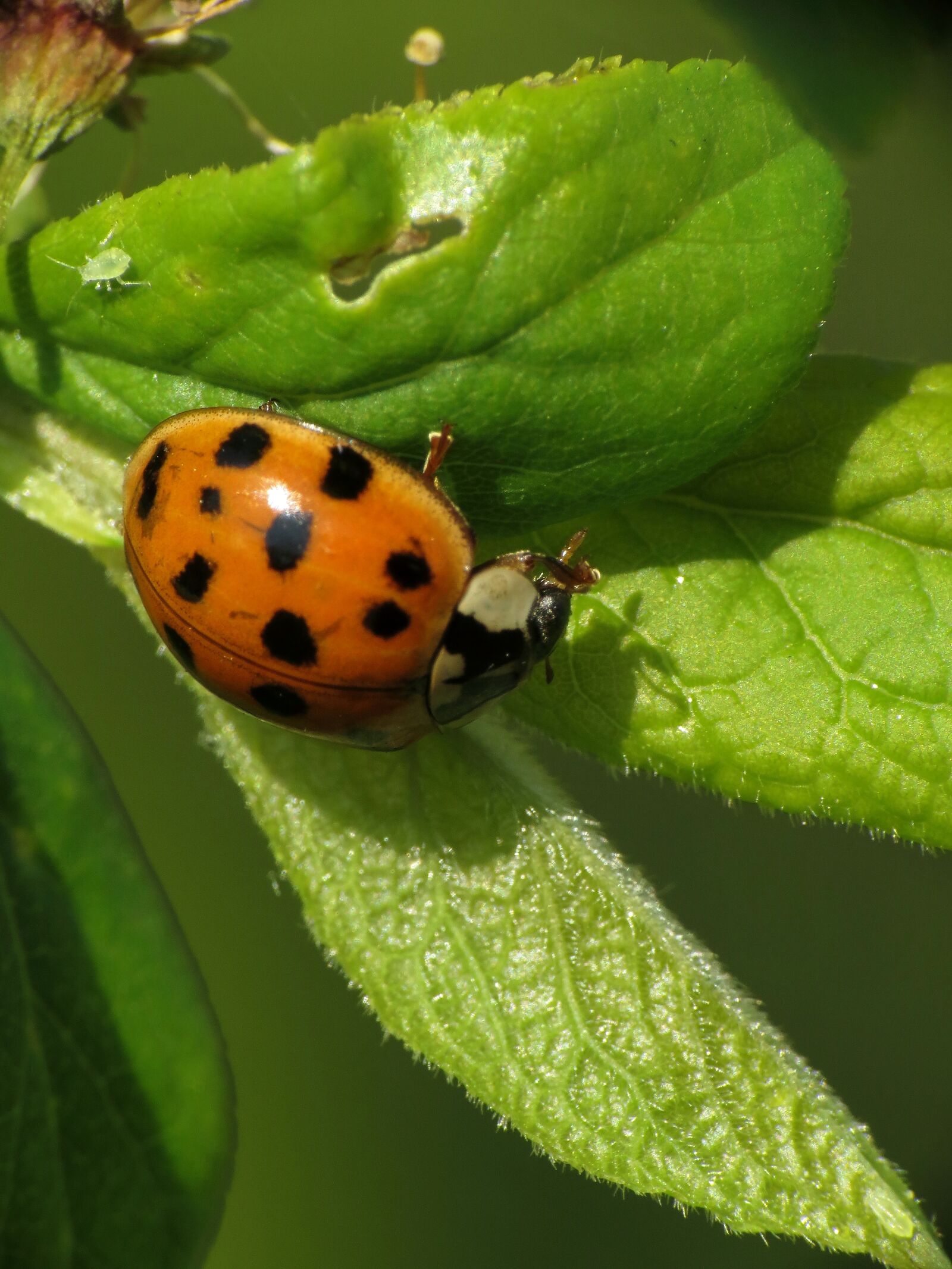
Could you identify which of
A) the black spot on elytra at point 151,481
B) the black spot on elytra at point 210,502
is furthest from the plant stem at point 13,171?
the black spot on elytra at point 210,502

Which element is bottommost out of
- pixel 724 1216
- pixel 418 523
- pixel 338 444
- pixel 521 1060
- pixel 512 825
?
pixel 724 1216

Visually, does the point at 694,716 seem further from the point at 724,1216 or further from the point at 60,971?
the point at 60,971

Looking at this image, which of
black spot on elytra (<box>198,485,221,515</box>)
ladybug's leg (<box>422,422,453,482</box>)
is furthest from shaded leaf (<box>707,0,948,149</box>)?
black spot on elytra (<box>198,485,221,515</box>)

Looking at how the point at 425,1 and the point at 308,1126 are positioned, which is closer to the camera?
the point at 425,1

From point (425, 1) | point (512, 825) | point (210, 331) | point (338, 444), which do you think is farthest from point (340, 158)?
point (425, 1)

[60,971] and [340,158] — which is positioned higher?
[340,158]

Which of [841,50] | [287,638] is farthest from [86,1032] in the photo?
[841,50]

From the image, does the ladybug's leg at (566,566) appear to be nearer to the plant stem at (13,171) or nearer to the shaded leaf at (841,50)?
the plant stem at (13,171)
